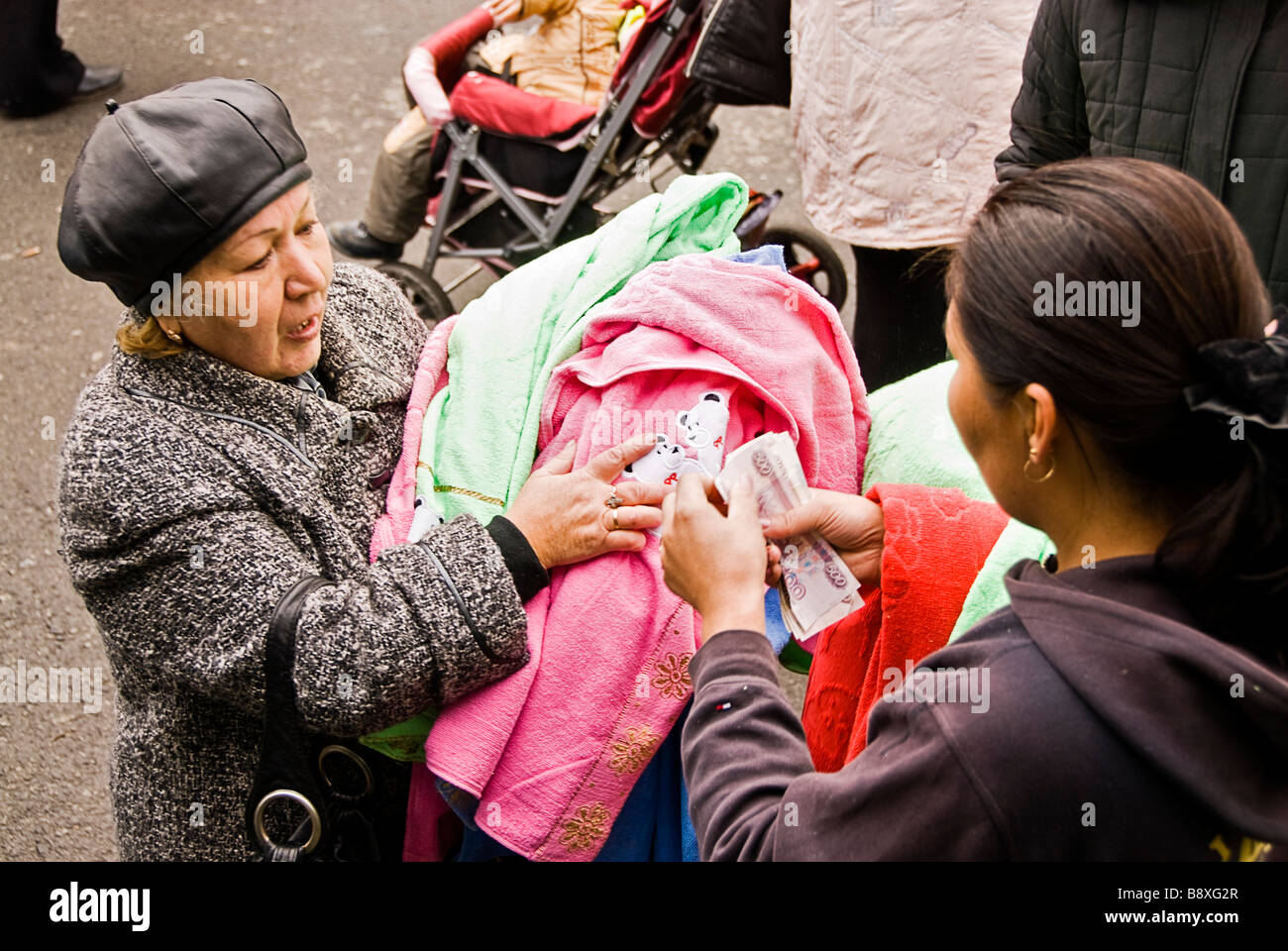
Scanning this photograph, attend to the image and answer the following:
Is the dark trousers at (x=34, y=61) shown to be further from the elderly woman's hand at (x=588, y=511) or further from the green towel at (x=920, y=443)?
the green towel at (x=920, y=443)

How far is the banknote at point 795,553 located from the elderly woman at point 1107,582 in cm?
37

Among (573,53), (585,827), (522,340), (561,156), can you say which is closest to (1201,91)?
(522,340)

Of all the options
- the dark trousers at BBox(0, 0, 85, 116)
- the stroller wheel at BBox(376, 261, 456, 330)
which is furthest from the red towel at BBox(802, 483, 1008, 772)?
the dark trousers at BBox(0, 0, 85, 116)

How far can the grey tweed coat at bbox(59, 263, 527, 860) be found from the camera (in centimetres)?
145

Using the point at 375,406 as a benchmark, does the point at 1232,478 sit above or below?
above

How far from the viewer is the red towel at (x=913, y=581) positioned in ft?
5.00

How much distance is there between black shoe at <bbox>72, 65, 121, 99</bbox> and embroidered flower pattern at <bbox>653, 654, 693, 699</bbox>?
5.56 meters

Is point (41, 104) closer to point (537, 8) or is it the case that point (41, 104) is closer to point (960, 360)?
point (537, 8)

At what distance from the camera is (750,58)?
123 inches

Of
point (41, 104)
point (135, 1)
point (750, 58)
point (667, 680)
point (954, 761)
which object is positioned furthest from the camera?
point (135, 1)

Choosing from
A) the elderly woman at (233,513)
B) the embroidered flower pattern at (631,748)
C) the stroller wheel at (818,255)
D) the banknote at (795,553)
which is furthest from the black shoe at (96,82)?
the embroidered flower pattern at (631,748)
